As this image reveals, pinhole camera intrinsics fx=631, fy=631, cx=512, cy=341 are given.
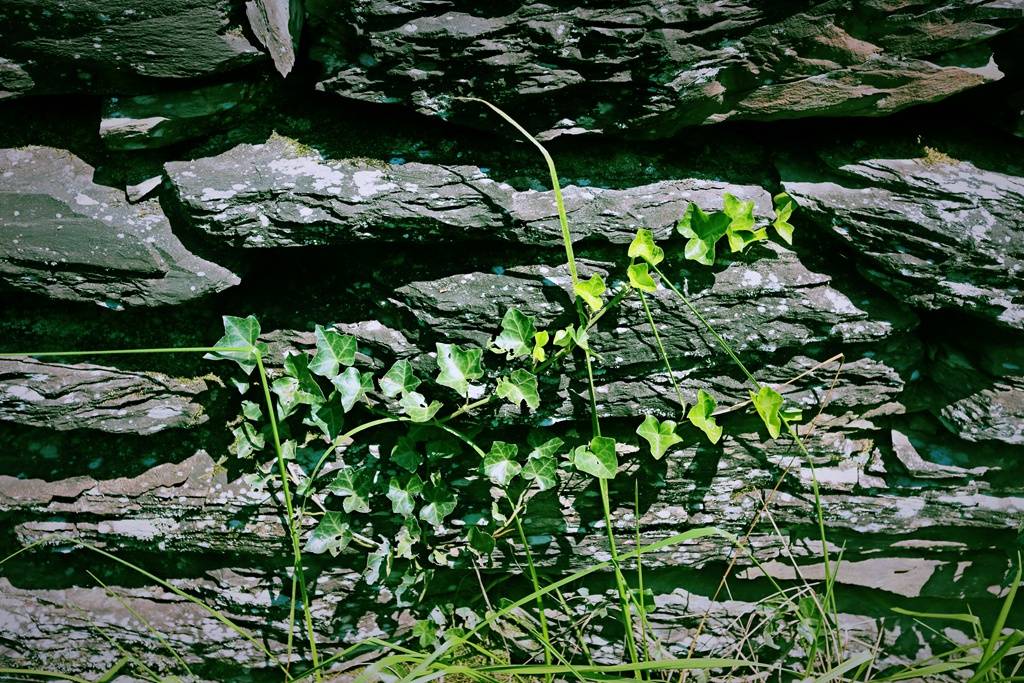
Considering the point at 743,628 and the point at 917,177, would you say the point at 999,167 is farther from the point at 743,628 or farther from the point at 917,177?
the point at 743,628

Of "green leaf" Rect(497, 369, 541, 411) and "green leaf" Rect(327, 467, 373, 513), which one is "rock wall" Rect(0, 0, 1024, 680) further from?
"green leaf" Rect(327, 467, 373, 513)

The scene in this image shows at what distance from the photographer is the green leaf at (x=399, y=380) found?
1925 mm

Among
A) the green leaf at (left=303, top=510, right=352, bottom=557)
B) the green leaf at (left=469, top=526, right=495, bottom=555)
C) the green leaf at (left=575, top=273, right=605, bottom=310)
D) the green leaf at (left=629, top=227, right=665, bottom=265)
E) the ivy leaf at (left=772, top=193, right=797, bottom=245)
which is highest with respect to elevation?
the ivy leaf at (left=772, top=193, right=797, bottom=245)

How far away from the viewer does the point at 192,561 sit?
7.16ft

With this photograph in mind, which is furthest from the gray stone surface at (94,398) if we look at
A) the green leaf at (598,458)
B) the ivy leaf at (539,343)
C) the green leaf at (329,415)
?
the green leaf at (598,458)

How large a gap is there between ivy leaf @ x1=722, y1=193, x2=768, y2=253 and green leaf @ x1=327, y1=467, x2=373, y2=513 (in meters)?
1.37

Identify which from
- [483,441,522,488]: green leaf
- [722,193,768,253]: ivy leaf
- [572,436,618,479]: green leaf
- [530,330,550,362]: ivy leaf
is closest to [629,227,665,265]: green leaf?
[722,193,768,253]: ivy leaf

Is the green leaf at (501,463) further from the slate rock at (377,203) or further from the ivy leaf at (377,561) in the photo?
the slate rock at (377,203)

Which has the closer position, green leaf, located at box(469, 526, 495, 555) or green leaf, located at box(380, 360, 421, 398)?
green leaf, located at box(380, 360, 421, 398)

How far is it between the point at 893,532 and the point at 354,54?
7.77 feet

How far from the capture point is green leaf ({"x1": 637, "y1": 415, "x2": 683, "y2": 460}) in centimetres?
200

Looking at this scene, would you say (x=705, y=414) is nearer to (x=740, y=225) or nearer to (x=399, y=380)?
(x=740, y=225)

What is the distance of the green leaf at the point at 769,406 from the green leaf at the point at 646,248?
534 millimetres

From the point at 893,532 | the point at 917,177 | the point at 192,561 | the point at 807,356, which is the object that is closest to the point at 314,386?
the point at 192,561
